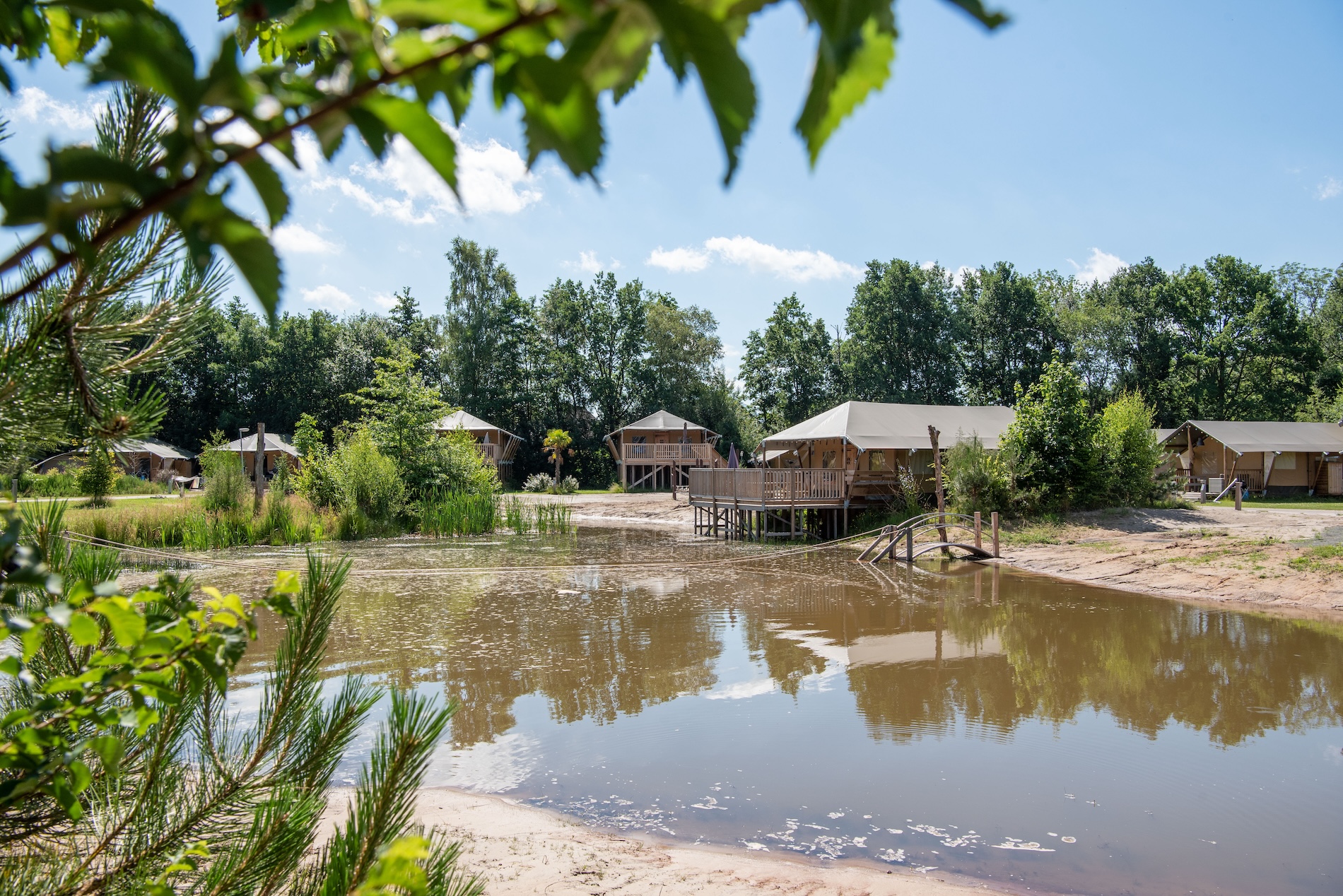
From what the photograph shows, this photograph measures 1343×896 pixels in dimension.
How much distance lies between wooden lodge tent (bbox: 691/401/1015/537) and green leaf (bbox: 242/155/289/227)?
2245cm

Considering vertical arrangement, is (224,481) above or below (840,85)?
below

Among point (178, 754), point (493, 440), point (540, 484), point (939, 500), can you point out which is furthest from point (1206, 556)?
point (493, 440)

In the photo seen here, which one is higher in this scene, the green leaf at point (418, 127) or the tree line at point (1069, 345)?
the tree line at point (1069, 345)

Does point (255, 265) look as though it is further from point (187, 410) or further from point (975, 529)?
point (187, 410)

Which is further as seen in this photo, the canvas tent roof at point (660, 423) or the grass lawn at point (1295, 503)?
the canvas tent roof at point (660, 423)

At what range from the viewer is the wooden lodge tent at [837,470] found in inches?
911

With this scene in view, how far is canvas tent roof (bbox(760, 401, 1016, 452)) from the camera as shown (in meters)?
24.3

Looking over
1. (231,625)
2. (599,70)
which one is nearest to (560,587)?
(231,625)

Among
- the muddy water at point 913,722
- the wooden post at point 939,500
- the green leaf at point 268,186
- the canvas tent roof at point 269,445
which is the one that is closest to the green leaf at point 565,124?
the green leaf at point 268,186

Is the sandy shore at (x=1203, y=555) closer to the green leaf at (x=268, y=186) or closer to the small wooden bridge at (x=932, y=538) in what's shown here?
the small wooden bridge at (x=932, y=538)

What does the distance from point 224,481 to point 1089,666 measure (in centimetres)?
2042

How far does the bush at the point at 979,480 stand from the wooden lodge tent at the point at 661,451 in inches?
844

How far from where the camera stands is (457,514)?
22.7 meters

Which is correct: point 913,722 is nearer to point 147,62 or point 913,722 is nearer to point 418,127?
point 418,127
